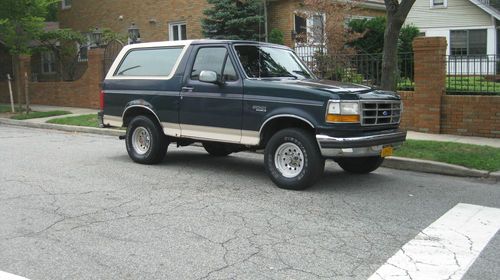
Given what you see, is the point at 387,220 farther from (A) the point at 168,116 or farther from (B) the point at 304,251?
(A) the point at 168,116

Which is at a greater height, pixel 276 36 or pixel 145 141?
pixel 276 36

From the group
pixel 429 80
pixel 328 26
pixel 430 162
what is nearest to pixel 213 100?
pixel 430 162

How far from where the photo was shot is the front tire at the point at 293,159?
23.4 ft

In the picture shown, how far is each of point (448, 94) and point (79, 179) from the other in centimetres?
786

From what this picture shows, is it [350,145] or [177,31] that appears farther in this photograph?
[177,31]

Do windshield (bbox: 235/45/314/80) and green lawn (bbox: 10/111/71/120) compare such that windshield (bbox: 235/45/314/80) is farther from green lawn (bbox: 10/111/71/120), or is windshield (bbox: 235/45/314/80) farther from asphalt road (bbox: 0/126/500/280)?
green lawn (bbox: 10/111/71/120)

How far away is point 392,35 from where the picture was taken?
396 inches

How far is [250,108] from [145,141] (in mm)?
2477

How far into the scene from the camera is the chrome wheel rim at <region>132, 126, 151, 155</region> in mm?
9250

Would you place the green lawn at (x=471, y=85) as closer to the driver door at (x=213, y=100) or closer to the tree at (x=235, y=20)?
the driver door at (x=213, y=100)

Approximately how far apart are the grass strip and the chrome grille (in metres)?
9.66

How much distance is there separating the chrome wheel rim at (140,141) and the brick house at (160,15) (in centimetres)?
1089

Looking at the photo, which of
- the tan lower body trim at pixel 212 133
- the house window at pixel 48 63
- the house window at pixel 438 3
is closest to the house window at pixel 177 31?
the house window at pixel 48 63

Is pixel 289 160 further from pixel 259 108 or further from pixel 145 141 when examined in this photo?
pixel 145 141
